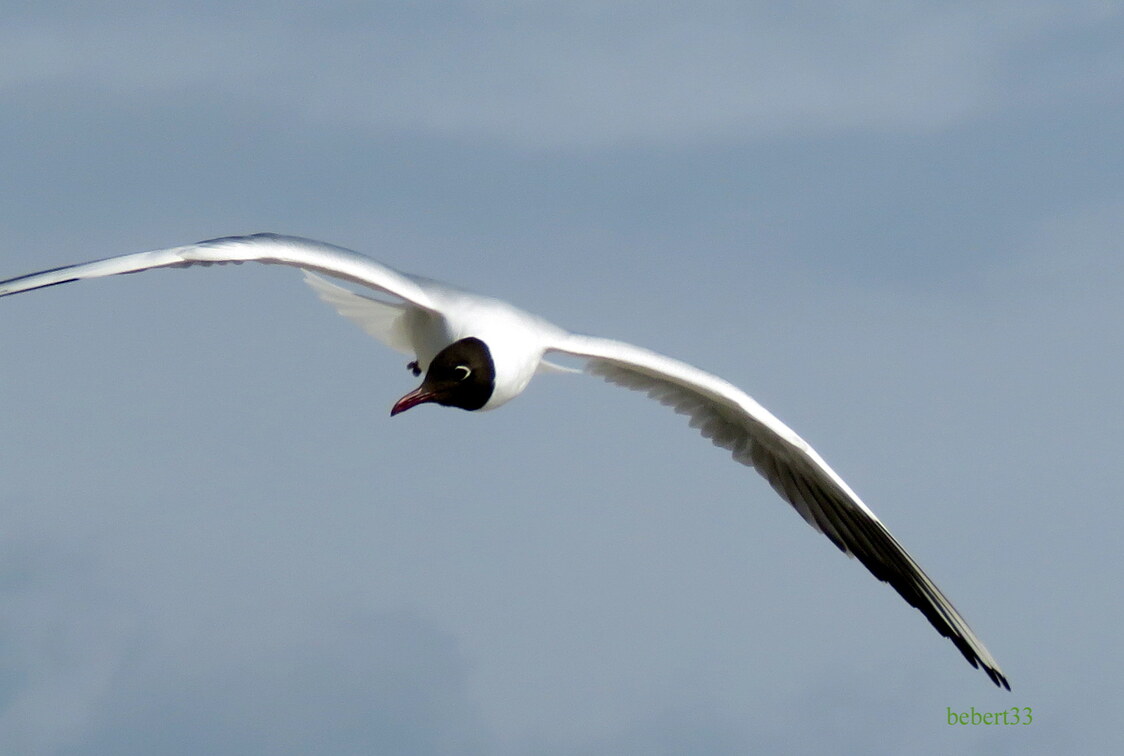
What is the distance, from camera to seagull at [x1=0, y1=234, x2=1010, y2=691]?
28.3 ft

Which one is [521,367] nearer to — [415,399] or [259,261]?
[415,399]

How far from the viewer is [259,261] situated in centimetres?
855

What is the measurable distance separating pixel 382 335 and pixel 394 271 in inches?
53.4

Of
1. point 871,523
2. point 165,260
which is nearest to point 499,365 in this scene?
point 165,260

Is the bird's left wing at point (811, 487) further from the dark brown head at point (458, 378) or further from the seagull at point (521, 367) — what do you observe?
the dark brown head at point (458, 378)

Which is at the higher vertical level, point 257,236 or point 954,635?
point 257,236

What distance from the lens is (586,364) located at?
10.5 m

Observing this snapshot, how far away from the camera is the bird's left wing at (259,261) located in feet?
25.9

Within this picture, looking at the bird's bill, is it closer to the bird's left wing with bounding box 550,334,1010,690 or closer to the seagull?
the seagull

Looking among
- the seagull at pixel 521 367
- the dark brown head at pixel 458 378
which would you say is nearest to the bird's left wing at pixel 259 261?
the seagull at pixel 521 367

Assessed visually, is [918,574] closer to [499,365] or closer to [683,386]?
[683,386]

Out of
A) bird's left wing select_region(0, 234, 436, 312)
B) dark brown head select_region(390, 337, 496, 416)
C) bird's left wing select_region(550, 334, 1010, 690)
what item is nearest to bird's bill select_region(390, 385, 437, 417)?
dark brown head select_region(390, 337, 496, 416)

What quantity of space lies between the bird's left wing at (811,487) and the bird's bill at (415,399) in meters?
1.29

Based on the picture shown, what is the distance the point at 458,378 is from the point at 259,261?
142cm
